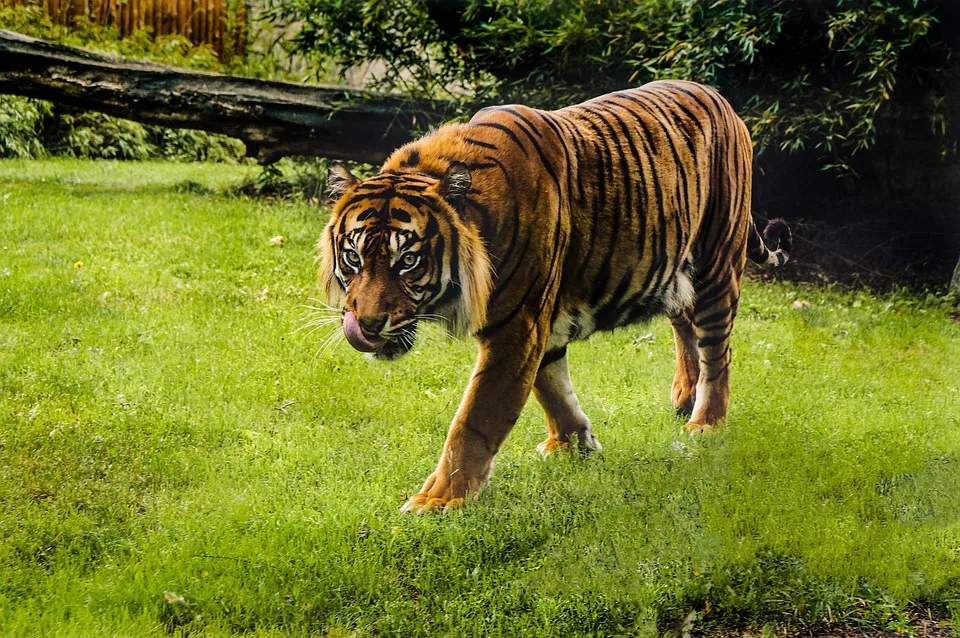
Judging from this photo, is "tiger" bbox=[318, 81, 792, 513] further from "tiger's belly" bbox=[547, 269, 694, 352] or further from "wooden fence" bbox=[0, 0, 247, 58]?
A: "wooden fence" bbox=[0, 0, 247, 58]

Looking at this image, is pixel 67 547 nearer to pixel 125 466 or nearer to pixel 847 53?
pixel 125 466

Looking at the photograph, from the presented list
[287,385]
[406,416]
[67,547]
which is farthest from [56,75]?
[67,547]

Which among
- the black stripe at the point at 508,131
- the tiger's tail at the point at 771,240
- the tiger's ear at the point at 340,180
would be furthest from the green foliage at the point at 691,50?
the tiger's ear at the point at 340,180

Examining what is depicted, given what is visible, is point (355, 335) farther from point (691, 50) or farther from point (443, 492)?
point (691, 50)

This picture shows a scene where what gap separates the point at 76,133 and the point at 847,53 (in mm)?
6543

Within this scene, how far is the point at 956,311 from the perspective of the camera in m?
6.09

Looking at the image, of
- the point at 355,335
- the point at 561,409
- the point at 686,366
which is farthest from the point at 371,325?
the point at 686,366

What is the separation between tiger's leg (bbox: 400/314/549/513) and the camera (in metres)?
3.76

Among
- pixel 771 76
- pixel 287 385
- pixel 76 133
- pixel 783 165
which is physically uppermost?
pixel 771 76

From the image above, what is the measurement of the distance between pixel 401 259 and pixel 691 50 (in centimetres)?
337

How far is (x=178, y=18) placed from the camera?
1088 centimetres

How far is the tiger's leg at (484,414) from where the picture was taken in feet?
12.3

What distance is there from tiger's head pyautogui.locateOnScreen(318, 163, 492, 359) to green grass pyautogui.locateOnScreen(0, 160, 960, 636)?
25.8 inches

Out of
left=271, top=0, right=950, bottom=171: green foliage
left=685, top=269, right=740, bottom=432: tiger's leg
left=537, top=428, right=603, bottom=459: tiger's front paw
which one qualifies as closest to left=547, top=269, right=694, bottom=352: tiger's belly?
left=685, top=269, right=740, bottom=432: tiger's leg
